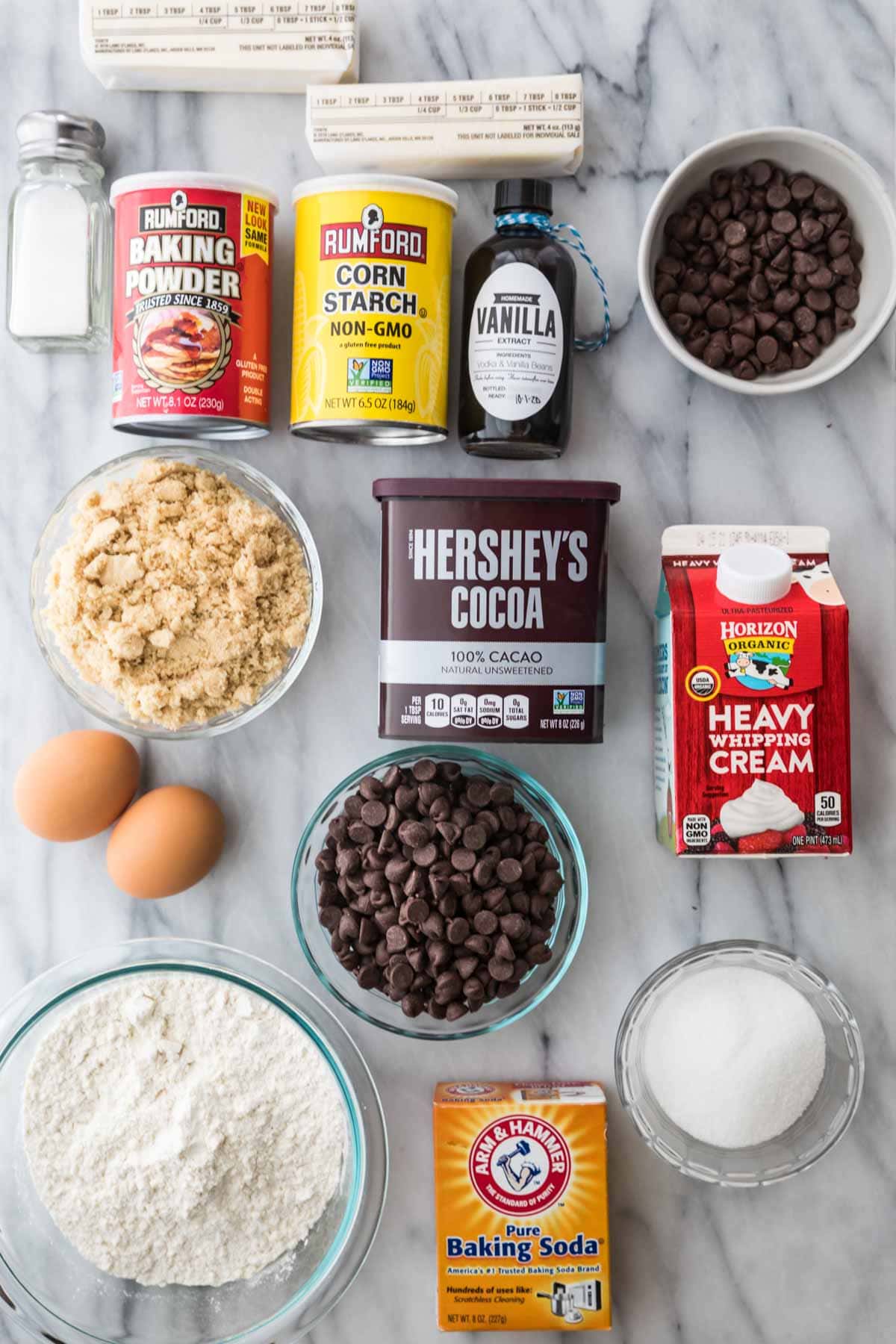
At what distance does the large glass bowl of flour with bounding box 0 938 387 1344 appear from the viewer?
1081mm

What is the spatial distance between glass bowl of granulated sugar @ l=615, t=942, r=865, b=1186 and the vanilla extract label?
0.59 meters

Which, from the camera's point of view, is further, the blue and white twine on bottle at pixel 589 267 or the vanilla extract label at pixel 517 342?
the blue and white twine on bottle at pixel 589 267

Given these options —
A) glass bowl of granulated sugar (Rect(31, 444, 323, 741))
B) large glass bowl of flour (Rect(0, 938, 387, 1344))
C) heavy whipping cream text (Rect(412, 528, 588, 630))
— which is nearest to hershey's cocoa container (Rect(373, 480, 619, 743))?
heavy whipping cream text (Rect(412, 528, 588, 630))

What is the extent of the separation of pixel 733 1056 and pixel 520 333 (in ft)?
2.45

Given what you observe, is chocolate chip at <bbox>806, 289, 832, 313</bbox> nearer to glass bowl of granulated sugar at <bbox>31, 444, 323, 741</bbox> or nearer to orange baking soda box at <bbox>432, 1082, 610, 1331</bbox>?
glass bowl of granulated sugar at <bbox>31, 444, 323, 741</bbox>

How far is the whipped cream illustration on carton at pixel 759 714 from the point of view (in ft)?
3.38

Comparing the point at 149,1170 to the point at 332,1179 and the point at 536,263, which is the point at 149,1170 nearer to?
the point at 332,1179

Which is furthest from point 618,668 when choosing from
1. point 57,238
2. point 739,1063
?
point 57,238

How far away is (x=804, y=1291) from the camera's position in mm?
1163

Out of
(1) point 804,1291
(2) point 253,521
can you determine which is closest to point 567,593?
(2) point 253,521

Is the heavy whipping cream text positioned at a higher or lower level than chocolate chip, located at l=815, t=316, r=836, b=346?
lower

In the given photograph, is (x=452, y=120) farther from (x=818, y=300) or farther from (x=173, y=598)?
(x=173, y=598)

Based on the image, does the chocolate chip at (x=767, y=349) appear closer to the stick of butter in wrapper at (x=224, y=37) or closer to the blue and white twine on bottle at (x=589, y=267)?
the blue and white twine on bottle at (x=589, y=267)

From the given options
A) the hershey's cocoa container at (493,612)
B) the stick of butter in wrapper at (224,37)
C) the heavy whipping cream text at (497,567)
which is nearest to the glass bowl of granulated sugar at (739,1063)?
the hershey's cocoa container at (493,612)
